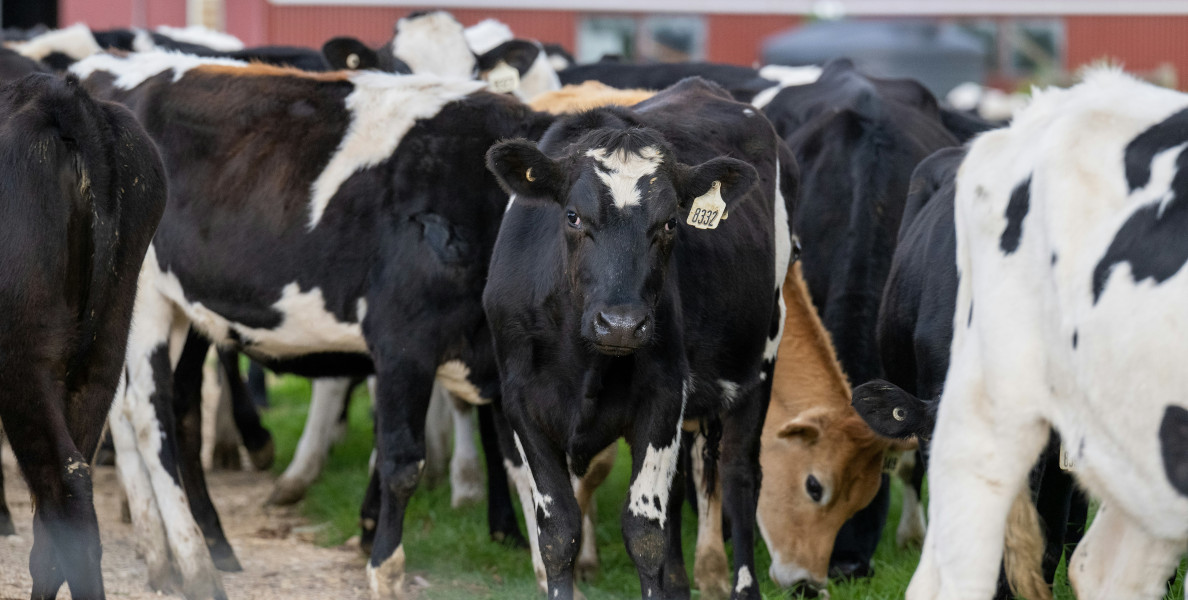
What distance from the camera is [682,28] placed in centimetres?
3281

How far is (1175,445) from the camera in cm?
287

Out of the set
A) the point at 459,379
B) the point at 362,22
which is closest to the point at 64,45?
the point at 459,379

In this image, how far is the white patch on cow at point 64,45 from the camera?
860 centimetres

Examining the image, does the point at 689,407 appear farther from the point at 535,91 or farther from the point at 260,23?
the point at 260,23

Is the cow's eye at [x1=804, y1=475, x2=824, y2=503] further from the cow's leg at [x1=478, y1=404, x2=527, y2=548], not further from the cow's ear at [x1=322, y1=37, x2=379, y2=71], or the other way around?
the cow's ear at [x1=322, y1=37, x2=379, y2=71]

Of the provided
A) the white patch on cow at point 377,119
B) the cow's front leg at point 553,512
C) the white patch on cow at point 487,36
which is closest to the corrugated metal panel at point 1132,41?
the white patch on cow at point 487,36

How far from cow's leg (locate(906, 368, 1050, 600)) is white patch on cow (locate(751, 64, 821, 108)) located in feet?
16.0

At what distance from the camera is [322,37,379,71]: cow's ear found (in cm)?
777

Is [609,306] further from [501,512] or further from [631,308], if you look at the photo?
[501,512]

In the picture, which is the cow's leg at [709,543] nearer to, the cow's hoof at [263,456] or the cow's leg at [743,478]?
the cow's leg at [743,478]

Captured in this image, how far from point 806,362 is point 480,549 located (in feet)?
5.46

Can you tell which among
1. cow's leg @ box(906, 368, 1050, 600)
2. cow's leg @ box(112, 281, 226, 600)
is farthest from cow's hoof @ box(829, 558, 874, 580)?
cow's leg @ box(112, 281, 226, 600)

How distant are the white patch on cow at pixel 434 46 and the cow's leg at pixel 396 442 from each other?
11.2 feet

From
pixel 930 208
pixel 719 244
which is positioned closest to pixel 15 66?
pixel 719 244
